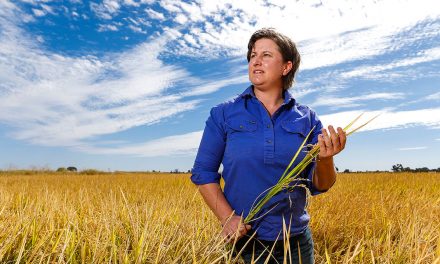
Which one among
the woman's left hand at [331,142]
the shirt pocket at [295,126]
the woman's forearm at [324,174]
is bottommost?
the woman's forearm at [324,174]

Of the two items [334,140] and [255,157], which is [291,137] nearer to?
[255,157]

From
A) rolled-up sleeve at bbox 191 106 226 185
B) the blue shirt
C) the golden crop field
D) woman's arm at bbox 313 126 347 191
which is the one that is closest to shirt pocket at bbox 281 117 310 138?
the blue shirt

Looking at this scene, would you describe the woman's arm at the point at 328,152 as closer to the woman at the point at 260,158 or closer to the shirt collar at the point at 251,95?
the woman at the point at 260,158

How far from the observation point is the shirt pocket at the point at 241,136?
2.04 metres

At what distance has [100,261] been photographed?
2.01 m

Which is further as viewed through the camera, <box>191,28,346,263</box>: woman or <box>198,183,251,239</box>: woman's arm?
<box>191,28,346,263</box>: woman

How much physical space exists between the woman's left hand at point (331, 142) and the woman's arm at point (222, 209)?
1.65 ft

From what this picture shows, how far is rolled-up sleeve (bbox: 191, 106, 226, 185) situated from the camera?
6.82ft

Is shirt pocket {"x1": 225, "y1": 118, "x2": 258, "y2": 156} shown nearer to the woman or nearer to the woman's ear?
the woman

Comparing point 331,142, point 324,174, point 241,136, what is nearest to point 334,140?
point 331,142

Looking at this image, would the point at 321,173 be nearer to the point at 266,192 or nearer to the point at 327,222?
the point at 266,192

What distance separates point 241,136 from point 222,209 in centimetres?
38

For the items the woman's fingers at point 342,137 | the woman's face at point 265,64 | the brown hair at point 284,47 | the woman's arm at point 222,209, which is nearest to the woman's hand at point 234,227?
the woman's arm at point 222,209

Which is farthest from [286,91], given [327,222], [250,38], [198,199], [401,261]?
[198,199]
